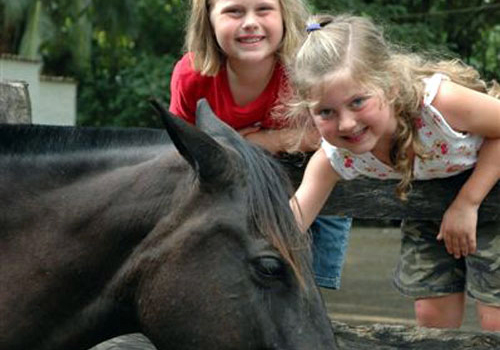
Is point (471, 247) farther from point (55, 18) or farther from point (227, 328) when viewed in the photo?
point (55, 18)

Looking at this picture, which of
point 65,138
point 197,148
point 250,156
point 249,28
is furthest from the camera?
point 249,28

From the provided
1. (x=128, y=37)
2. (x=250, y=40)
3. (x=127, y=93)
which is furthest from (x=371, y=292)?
(x=128, y=37)

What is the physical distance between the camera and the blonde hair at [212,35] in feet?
11.6

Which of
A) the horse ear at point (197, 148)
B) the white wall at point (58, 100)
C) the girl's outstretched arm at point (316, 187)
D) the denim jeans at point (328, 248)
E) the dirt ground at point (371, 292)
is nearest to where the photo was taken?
the horse ear at point (197, 148)

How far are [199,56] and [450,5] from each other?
28.0ft

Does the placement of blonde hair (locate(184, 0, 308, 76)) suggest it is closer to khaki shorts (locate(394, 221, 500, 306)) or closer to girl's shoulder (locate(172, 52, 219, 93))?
girl's shoulder (locate(172, 52, 219, 93))

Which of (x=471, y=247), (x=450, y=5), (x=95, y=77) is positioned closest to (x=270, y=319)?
(x=471, y=247)

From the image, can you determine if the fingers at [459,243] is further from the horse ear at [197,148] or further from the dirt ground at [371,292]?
the dirt ground at [371,292]


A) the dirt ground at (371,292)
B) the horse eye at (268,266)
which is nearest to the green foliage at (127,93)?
the dirt ground at (371,292)

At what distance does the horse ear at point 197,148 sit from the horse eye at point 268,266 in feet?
0.66

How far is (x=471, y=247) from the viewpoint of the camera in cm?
329

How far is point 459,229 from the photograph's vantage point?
325 centimetres

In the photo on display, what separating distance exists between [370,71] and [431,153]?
0.32m

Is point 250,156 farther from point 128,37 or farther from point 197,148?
point 128,37
